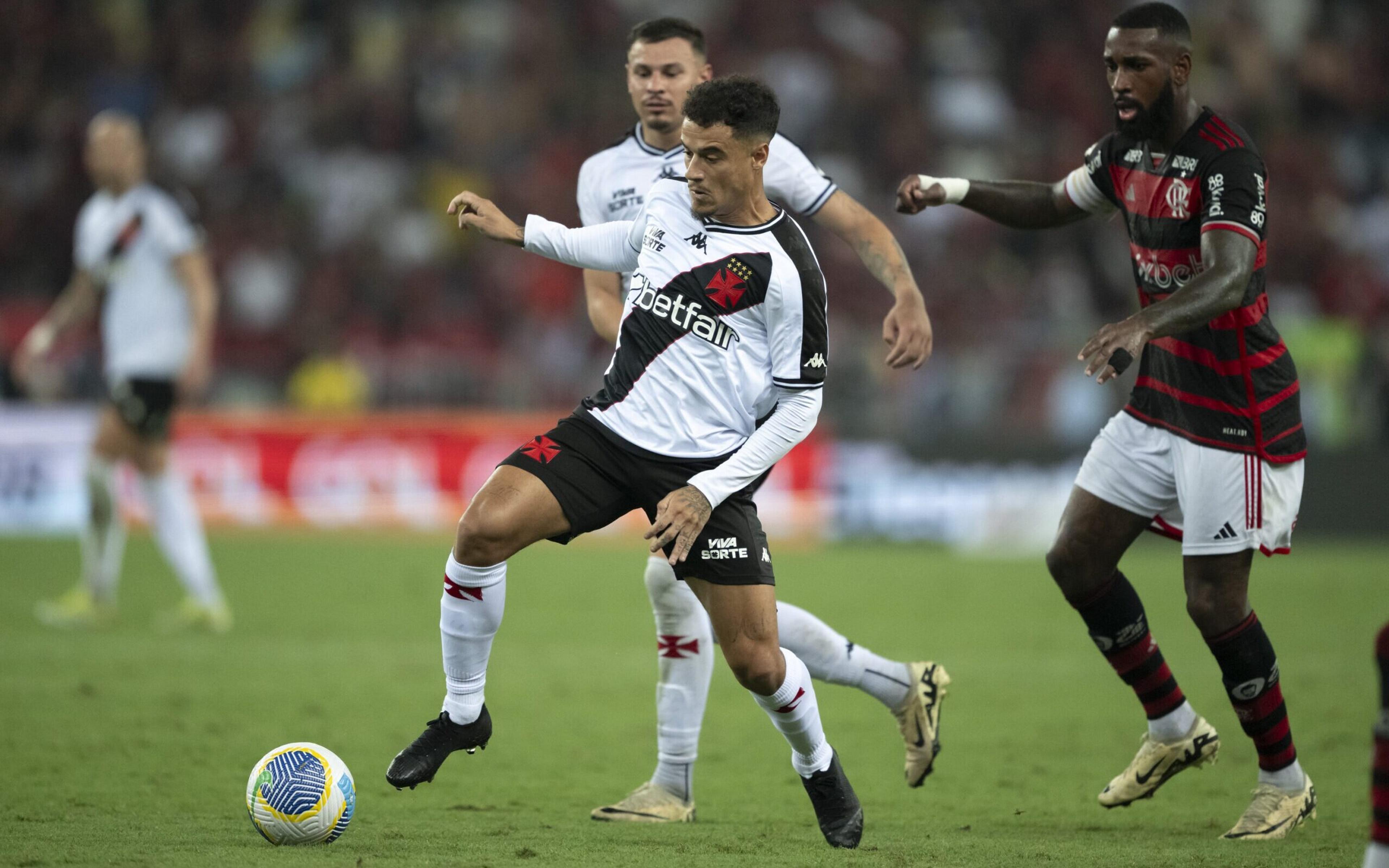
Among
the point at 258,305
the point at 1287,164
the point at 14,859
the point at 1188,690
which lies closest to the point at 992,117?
the point at 1287,164

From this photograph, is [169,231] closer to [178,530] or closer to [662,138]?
[178,530]

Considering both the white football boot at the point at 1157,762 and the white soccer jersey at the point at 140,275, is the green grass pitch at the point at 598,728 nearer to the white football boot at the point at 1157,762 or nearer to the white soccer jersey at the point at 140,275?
the white football boot at the point at 1157,762

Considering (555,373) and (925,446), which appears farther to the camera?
(555,373)

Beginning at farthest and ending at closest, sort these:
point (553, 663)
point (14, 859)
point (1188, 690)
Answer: point (553, 663)
point (1188, 690)
point (14, 859)

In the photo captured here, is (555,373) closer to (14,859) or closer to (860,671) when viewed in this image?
(860,671)

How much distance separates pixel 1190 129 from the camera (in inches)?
203

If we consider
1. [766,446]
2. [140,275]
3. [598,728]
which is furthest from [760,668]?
[140,275]

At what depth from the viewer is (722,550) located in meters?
4.71

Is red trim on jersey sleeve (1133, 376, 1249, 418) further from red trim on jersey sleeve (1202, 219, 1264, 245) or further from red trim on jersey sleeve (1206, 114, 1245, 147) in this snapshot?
red trim on jersey sleeve (1206, 114, 1245, 147)

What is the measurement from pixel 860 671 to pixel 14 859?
2.80 metres

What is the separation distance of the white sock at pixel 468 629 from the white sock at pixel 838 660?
3.42 ft

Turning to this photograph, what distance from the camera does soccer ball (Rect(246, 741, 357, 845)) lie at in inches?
179

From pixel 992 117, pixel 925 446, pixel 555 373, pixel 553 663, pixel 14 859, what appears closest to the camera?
pixel 14 859

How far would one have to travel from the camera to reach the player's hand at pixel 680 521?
4.58 metres
